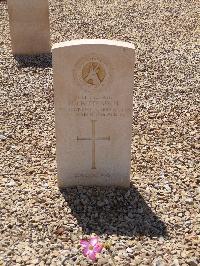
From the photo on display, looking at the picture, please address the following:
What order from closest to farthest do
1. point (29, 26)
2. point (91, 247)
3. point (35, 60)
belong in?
point (91, 247)
point (35, 60)
point (29, 26)

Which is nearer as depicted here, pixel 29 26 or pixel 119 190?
pixel 119 190

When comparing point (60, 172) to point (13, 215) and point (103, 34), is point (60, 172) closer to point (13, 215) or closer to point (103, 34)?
point (13, 215)

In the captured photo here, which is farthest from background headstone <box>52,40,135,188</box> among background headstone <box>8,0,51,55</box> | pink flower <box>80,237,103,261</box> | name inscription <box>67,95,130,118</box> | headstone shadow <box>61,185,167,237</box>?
background headstone <box>8,0,51,55</box>

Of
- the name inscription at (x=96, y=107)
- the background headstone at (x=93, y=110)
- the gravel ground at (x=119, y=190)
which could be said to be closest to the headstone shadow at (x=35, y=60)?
the gravel ground at (x=119, y=190)

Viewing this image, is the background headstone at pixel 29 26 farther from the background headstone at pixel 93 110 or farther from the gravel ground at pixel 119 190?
the background headstone at pixel 93 110

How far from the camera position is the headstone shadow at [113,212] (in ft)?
13.1

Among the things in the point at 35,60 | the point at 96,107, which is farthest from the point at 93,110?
the point at 35,60

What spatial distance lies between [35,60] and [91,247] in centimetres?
481

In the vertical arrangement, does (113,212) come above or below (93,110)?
below

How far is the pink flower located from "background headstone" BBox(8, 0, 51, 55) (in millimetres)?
5024

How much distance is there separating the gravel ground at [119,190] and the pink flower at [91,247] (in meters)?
0.05

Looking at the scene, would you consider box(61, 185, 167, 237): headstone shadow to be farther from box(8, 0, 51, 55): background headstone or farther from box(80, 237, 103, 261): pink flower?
box(8, 0, 51, 55): background headstone

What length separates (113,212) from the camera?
4.20 metres

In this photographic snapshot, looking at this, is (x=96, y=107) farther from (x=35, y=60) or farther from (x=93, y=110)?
(x=35, y=60)
